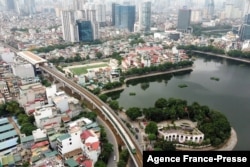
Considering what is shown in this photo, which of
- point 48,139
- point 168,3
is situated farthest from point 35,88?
point 168,3

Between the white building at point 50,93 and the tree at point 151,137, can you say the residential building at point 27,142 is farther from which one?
the tree at point 151,137

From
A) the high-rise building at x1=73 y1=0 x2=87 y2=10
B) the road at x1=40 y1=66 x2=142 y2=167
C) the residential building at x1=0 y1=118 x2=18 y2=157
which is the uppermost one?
the high-rise building at x1=73 y1=0 x2=87 y2=10

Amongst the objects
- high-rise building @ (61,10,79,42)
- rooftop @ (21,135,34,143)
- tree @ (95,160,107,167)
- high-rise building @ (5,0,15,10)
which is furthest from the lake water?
high-rise building @ (5,0,15,10)

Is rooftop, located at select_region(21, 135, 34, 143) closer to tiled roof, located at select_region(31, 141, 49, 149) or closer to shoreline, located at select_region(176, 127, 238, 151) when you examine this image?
tiled roof, located at select_region(31, 141, 49, 149)

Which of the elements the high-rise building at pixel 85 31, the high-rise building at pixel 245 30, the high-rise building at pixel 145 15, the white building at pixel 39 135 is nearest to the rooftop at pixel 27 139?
the white building at pixel 39 135

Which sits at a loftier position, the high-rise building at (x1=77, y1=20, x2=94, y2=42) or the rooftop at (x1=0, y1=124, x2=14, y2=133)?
the high-rise building at (x1=77, y1=20, x2=94, y2=42)

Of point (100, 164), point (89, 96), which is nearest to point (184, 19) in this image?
point (89, 96)
